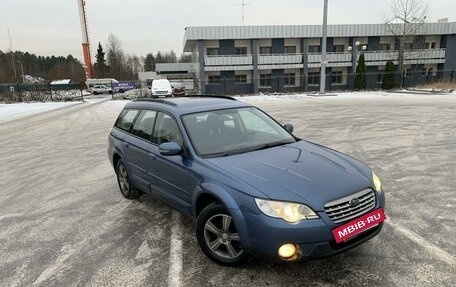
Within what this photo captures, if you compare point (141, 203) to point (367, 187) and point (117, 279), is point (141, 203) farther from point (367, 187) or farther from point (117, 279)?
point (367, 187)

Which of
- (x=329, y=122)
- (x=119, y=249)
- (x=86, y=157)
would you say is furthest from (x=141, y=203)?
(x=329, y=122)

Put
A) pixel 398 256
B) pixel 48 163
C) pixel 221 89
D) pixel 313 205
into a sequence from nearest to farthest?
pixel 313 205 < pixel 398 256 < pixel 48 163 < pixel 221 89

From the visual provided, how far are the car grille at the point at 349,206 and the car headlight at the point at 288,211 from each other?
18cm

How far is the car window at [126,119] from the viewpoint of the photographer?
5.61 m

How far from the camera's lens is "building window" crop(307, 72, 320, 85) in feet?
142

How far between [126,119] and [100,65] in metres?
97.5

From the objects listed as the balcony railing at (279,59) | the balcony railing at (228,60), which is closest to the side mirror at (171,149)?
the balcony railing at (228,60)

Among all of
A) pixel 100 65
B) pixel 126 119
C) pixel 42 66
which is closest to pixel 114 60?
pixel 100 65

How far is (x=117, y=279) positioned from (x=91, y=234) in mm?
1235

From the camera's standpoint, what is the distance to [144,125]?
513 centimetres

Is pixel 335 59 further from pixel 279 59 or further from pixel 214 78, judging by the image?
pixel 214 78

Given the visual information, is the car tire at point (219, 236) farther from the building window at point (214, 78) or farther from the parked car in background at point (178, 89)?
the building window at point (214, 78)

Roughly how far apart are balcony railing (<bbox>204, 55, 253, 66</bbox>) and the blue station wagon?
121 ft

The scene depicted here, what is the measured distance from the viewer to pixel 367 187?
3365mm
